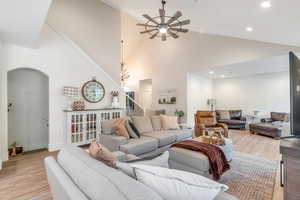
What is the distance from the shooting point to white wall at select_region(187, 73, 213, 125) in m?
7.04

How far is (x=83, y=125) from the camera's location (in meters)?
4.42

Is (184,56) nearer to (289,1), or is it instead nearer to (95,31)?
(95,31)

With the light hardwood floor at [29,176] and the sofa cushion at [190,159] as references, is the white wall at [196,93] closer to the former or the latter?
the light hardwood floor at [29,176]

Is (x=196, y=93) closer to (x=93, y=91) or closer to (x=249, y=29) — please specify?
(x=249, y=29)

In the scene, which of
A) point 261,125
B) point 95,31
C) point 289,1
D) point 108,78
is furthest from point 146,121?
point 261,125

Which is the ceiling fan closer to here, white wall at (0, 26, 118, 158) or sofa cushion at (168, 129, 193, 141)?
white wall at (0, 26, 118, 158)

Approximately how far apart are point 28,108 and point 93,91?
1.70 meters

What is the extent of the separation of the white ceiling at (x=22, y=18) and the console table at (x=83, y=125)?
6.37 ft

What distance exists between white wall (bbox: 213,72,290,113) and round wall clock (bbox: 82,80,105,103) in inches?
248

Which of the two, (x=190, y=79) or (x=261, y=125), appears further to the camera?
(x=190, y=79)

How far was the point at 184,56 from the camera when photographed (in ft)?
23.0

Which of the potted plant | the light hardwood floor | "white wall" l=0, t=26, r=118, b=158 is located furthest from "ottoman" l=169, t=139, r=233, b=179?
the potted plant

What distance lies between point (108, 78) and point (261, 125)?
5.78 meters

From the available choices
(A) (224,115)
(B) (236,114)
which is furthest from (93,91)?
(B) (236,114)
